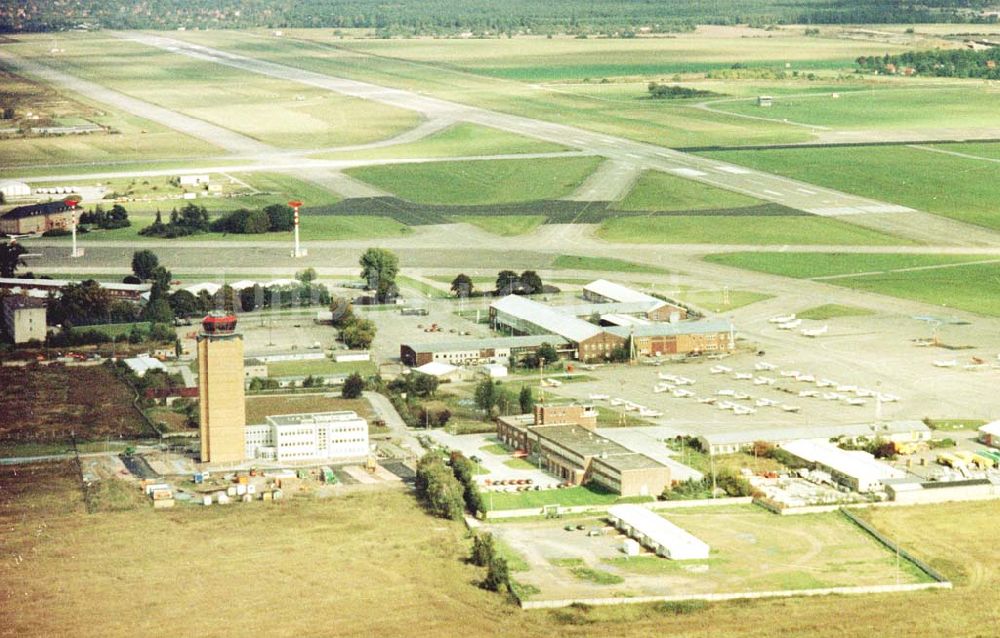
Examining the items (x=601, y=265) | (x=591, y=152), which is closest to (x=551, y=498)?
(x=601, y=265)

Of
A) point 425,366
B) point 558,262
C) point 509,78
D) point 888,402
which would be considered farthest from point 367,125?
point 888,402

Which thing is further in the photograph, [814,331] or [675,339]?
[814,331]

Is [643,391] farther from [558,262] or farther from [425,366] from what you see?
[558,262]

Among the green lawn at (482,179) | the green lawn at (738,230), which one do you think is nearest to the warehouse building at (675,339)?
the green lawn at (738,230)

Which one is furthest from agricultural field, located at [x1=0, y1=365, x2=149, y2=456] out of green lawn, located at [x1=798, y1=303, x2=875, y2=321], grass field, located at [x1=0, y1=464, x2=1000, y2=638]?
green lawn, located at [x1=798, y1=303, x2=875, y2=321]

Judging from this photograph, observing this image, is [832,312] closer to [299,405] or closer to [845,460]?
[845,460]
